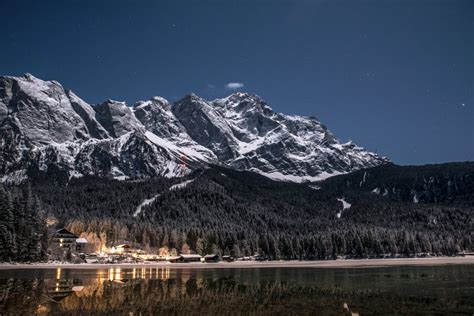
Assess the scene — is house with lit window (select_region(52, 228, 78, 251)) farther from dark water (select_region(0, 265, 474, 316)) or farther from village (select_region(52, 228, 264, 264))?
dark water (select_region(0, 265, 474, 316))

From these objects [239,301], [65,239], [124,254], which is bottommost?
[239,301]

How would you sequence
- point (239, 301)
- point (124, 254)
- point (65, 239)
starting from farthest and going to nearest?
1. point (124, 254)
2. point (65, 239)
3. point (239, 301)

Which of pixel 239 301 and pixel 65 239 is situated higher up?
pixel 65 239

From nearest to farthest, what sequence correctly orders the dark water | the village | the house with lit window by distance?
the dark water → the village → the house with lit window

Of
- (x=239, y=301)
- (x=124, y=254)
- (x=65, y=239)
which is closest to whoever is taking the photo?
(x=239, y=301)

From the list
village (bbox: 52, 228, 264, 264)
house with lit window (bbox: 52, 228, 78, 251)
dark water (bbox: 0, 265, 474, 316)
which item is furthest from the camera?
house with lit window (bbox: 52, 228, 78, 251)

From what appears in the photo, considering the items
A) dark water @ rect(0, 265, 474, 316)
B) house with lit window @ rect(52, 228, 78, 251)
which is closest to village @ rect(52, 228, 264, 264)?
house with lit window @ rect(52, 228, 78, 251)

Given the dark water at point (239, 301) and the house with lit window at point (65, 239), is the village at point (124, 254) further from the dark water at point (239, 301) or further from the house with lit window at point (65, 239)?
the dark water at point (239, 301)

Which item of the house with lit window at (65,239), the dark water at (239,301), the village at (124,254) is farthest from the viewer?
the house with lit window at (65,239)

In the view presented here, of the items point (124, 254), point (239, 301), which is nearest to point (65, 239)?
point (124, 254)

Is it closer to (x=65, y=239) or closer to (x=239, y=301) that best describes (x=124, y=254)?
(x=65, y=239)

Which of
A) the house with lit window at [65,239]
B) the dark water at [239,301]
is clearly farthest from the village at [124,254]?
the dark water at [239,301]

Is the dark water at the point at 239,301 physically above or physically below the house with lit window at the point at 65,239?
below

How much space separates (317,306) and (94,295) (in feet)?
69.9
